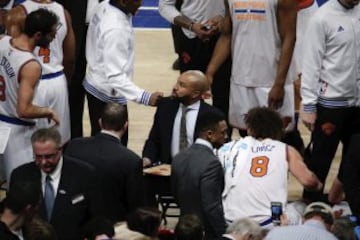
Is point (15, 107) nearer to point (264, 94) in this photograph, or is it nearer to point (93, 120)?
point (93, 120)

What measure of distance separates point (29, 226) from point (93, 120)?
2.88 metres

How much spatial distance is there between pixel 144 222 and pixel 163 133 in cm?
201

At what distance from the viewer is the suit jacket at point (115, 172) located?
6.42 metres

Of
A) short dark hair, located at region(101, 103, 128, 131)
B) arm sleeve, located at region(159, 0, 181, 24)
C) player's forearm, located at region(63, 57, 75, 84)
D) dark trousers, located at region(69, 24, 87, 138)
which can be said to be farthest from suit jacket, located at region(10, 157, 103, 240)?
dark trousers, located at region(69, 24, 87, 138)

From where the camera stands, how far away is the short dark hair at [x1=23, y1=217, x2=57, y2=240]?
5.29m

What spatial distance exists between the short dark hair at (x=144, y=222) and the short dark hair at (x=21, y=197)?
0.50 meters

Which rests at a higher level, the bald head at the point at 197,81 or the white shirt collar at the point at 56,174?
the bald head at the point at 197,81

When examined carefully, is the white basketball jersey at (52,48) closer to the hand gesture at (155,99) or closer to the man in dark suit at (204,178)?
the hand gesture at (155,99)

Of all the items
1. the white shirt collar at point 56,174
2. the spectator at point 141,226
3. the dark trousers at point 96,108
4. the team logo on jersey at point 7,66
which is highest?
the team logo on jersey at point 7,66

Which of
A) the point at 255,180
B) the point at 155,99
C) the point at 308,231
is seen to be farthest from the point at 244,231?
the point at 155,99

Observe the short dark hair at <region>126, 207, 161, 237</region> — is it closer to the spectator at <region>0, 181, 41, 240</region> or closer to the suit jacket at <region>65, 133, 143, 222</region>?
the spectator at <region>0, 181, 41, 240</region>

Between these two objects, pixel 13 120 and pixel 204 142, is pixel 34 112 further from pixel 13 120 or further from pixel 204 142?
pixel 204 142

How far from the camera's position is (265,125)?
6902 mm

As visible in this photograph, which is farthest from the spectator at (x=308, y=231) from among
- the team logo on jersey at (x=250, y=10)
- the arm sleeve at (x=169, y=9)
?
the arm sleeve at (x=169, y=9)
